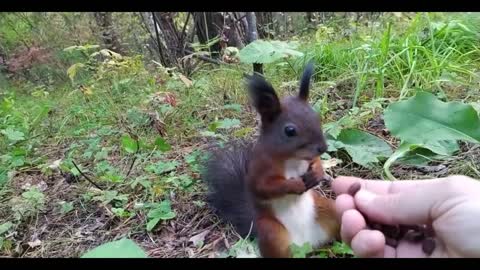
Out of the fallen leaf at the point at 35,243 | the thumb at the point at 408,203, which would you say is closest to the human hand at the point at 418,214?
the thumb at the point at 408,203

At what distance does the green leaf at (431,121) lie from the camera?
5.35 feet

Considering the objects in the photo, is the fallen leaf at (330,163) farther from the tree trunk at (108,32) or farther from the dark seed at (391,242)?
the tree trunk at (108,32)

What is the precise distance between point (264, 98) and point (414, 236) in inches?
17.1

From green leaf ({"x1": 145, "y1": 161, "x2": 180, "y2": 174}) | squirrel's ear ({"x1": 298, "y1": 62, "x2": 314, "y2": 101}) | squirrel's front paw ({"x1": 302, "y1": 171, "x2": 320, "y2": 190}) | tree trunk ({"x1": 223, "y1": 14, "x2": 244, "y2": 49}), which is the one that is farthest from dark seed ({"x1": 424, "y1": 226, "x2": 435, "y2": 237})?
tree trunk ({"x1": 223, "y1": 14, "x2": 244, "y2": 49})

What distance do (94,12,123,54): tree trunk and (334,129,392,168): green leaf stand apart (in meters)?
3.80

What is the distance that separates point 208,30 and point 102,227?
251cm

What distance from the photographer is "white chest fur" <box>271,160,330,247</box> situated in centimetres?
123

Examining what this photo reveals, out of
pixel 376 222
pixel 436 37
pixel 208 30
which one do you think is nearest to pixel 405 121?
pixel 376 222

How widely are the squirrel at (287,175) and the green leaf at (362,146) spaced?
1.41 ft

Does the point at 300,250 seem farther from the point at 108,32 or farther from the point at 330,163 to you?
the point at 108,32

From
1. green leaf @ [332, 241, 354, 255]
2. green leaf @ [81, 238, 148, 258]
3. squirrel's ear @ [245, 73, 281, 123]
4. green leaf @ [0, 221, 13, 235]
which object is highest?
squirrel's ear @ [245, 73, 281, 123]

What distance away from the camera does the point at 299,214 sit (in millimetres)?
1266

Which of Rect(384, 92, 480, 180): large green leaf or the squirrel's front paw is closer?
the squirrel's front paw

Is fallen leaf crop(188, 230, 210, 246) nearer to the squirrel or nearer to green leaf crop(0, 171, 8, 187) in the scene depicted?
the squirrel
